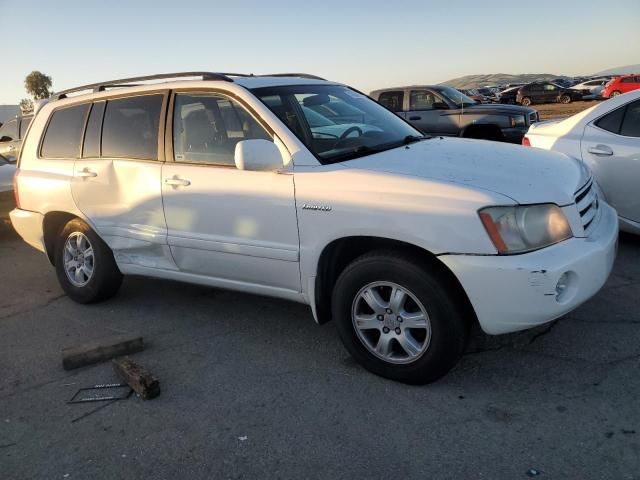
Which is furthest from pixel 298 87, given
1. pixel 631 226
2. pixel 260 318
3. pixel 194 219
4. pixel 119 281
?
pixel 631 226

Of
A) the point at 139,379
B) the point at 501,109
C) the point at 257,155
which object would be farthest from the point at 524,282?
the point at 501,109

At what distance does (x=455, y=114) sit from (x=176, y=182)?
8503 mm

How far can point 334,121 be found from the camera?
396cm

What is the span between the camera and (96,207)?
4488 millimetres

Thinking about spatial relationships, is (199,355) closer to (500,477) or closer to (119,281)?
(119,281)

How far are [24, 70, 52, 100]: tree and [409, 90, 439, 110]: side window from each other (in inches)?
2433

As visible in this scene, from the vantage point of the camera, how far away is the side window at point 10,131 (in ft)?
40.8

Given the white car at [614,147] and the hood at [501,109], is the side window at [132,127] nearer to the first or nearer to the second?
the white car at [614,147]

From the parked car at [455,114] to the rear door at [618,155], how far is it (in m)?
5.33

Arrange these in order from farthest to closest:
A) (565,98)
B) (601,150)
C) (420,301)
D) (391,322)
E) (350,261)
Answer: (565,98) < (601,150) < (350,261) < (391,322) < (420,301)

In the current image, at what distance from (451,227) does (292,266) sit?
3.48 feet

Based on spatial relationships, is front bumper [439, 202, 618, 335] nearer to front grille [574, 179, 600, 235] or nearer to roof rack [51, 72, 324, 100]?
front grille [574, 179, 600, 235]

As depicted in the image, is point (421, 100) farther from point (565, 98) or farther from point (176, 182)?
point (565, 98)

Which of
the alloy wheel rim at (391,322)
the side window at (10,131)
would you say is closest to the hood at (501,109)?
the alloy wheel rim at (391,322)
